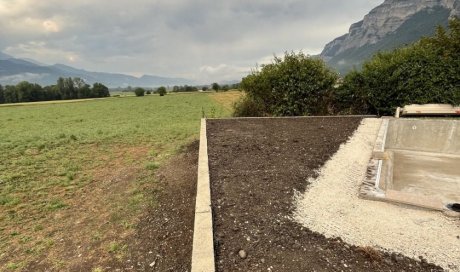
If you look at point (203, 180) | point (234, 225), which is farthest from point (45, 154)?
point (234, 225)

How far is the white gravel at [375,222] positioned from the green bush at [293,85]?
794 cm

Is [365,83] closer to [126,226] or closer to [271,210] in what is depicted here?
[271,210]

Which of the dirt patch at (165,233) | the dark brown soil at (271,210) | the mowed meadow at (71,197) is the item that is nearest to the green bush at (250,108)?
the mowed meadow at (71,197)

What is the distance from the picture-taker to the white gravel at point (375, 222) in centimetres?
328

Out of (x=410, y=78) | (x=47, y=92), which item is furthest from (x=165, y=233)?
(x=47, y=92)

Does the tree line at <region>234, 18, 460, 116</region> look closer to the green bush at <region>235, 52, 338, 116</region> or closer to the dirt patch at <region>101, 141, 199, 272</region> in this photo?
the green bush at <region>235, 52, 338, 116</region>

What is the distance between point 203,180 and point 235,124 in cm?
626

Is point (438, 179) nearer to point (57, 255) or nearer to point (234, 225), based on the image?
point (234, 225)

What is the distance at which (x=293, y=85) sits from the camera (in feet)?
41.5

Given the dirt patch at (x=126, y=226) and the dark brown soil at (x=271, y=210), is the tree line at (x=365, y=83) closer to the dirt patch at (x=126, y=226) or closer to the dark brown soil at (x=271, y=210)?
the dark brown soil at (x=271, y=210)

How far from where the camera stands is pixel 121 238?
4.09m

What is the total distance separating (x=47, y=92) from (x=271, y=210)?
313ft

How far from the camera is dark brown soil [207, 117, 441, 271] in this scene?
9.75 ft

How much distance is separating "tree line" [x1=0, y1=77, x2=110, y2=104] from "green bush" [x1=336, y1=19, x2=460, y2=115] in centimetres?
9021
